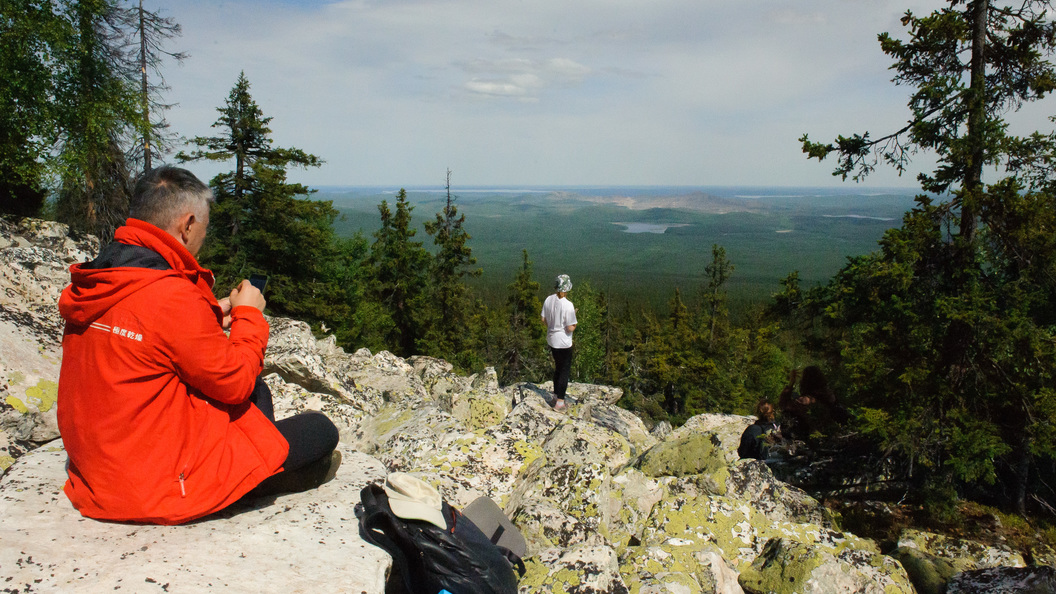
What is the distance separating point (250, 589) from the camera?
108 inches

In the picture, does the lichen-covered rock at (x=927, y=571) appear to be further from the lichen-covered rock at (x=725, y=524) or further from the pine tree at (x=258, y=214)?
the pine tree at (x=258, y=214)

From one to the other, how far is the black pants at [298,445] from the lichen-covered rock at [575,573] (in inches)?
63.6

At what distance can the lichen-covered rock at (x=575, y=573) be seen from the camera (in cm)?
384

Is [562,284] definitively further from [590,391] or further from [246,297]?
[246,297]

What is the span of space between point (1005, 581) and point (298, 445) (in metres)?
5.97

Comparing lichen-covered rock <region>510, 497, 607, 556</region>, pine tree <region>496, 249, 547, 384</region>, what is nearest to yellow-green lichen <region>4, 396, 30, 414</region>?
lichen-covered rock <region>510, 497, 607, 556</region>

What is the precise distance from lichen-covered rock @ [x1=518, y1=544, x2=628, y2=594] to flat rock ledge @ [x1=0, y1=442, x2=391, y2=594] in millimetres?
1235

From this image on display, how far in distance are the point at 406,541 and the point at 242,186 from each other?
2411 cm

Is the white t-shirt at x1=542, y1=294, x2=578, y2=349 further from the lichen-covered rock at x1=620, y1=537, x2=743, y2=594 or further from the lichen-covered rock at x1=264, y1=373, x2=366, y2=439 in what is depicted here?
the lichen-covered rock at x1=620, y1=537, x2=743, y2=594

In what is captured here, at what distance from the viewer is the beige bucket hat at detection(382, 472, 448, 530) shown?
3318 millimetres

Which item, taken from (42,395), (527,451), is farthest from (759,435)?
(42,395)

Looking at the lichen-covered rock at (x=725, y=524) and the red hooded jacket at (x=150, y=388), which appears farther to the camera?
the lichen-covered rock at (x=725, y=524)

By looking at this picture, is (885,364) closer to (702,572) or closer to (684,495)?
(684,495)

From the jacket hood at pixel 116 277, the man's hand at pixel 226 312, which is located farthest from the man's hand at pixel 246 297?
Result: the jacket hood at pixel 116 277
